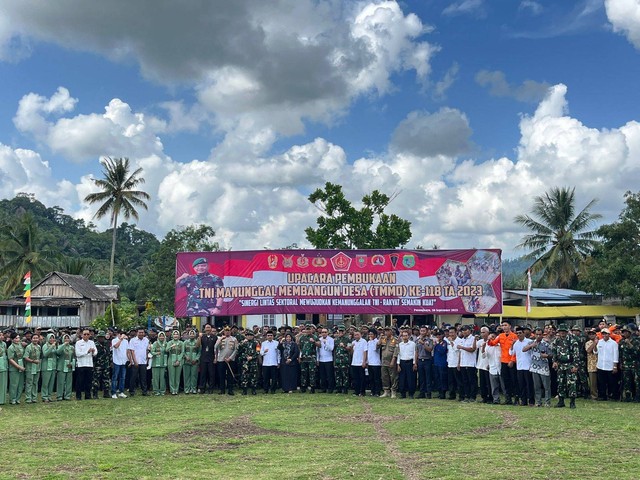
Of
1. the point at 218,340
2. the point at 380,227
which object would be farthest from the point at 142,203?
the point at 218,340

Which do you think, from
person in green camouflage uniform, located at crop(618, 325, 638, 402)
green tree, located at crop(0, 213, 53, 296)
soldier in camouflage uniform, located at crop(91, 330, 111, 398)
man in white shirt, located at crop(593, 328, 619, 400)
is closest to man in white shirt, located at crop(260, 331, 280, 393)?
soldier in camouflage uniform, located at crop(91, 330, 111, 398)

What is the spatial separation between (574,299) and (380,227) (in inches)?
458

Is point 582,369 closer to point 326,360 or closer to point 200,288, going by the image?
point 326,360

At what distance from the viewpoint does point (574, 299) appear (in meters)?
36.6

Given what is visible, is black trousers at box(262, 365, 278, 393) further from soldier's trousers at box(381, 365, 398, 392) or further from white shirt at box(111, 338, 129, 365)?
white shirt at box(111, 338, 129, 365)

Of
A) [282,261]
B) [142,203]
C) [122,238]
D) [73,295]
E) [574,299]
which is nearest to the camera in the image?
[282,261]

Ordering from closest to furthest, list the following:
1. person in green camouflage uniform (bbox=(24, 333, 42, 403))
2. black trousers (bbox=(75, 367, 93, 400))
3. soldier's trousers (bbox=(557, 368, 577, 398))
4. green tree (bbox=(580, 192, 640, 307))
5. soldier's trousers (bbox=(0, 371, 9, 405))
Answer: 1. soldier's trousers (bbox=(557, 368, 577, 398))
2. soldier's trousers (bbox=(0, 371, 9, 405))
3. person in green camouflage uniform (bbox=(24, 333, 42, 403))
4. black trousers (bbox=(75, 367, 93, 400))
5. green tree (bbox=(580, 192, 640, 307))

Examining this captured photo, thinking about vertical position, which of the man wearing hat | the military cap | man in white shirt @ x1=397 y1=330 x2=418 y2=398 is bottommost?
man in white shirt @ x1=397 y1=330 x2=418 y2=398

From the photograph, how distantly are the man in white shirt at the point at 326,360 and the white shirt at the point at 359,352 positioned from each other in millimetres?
744

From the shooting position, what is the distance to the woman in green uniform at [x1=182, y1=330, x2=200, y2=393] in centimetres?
1706

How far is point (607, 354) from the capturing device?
1446 cm

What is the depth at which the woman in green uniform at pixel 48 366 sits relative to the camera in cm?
1538

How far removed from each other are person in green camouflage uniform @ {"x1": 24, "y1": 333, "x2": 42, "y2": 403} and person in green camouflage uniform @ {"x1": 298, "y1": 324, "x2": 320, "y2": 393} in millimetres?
6331

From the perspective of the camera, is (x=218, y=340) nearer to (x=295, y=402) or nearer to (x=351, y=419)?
(x=295, y=402)
